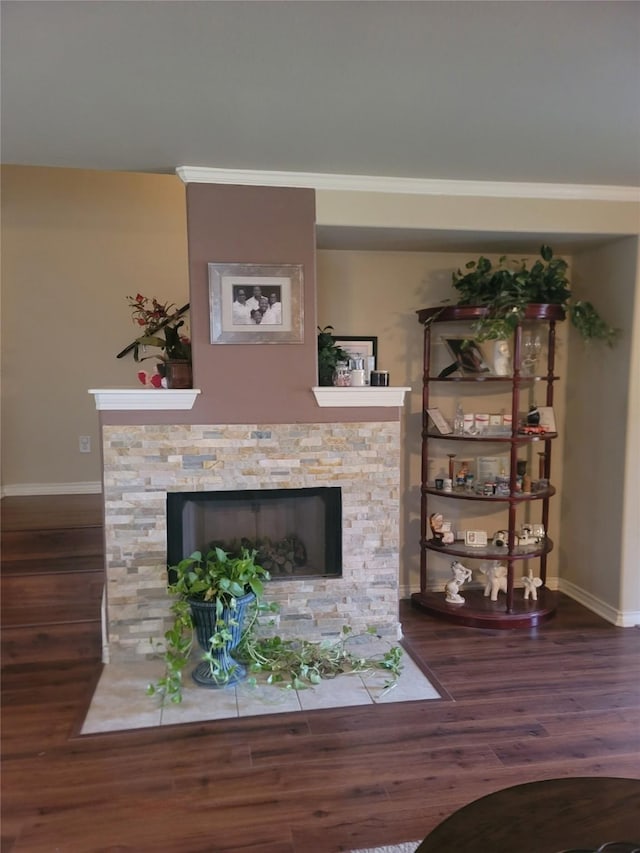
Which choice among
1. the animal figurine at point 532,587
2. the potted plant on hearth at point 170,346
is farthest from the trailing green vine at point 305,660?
the potted plant on hearth at point 170,346

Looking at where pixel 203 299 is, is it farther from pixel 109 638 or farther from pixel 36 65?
pixel 109 638

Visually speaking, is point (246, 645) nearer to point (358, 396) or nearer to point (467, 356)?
point (358, 396)

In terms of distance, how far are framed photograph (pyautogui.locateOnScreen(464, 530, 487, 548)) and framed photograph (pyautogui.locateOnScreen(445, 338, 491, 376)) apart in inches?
37.9

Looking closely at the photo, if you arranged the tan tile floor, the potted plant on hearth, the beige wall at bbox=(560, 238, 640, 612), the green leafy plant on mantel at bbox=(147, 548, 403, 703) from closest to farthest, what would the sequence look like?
the tan tile floor, the green leafy plant on mantel at bbox=(147, 548, 403, 703), the potted plant on hearth, the beige wall at bbox=(560, 238, 640, 612)

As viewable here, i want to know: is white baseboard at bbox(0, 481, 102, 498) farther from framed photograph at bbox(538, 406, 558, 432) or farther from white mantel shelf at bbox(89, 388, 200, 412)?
framed photograph at bbox(538, 406, 558, 432)

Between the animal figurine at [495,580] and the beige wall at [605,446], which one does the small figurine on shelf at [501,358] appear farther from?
the animal figurine at [495,580]

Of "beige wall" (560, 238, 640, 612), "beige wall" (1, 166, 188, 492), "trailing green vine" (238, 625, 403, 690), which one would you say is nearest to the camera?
"trailing green vine" (238, 625, 403, 690)

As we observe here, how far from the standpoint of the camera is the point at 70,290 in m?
4.27

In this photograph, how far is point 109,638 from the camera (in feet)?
9.98

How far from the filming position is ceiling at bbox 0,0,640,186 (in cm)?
169

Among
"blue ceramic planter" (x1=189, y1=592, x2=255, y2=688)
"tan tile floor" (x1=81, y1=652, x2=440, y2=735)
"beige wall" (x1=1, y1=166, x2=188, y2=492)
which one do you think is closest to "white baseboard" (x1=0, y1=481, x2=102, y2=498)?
"beige wall" (x1=1, y1=166, x2=188, y2=492)

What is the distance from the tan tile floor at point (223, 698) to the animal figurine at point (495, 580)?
963mm

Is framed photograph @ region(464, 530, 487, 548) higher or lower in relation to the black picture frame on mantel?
lower

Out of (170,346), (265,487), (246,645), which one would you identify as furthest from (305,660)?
(170,346)
